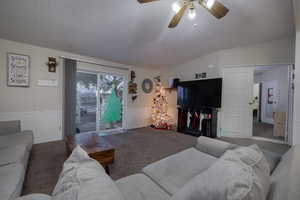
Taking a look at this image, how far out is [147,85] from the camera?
5523 millimetres

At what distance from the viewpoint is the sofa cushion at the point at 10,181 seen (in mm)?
1096

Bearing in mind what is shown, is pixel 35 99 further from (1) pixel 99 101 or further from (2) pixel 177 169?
(2) pixel 177 169

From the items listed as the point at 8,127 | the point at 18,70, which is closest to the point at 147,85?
the point at 18,70

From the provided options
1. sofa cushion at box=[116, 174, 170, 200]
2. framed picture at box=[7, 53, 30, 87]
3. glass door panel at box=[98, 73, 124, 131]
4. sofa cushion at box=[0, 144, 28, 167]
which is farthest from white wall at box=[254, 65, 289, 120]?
framed picture at box=[7, 53, 30, 87]

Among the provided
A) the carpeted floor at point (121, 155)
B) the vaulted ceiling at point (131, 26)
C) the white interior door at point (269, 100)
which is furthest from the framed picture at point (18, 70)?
the white interior door at point (269, 100)

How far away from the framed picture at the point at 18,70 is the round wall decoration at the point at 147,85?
3419 mm

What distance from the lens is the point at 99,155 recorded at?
1970 millimetres

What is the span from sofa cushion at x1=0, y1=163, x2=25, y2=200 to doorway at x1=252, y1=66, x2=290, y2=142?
212 inches

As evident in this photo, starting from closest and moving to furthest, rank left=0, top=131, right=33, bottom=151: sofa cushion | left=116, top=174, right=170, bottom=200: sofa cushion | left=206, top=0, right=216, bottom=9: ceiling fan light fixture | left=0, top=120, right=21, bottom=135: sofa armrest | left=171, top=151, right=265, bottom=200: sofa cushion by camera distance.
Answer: left=171, top=151, right=265, bottom=200: sofa cushion < left=116, top=174, right=170, bottom=200: sofa cushion < left=206, top=0, right=216, bottom=9: ceiling fan light fixture < left=0, top=131, right=33, bottom=151: sofa cushion < left=0, top=120, right=21, bottom=135: sofa armrest

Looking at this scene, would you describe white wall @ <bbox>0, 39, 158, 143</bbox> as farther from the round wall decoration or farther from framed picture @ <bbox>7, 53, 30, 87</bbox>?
the round wall decoration

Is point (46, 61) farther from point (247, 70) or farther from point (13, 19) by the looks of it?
point (247, 70)

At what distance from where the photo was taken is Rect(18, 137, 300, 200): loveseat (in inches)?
23.9

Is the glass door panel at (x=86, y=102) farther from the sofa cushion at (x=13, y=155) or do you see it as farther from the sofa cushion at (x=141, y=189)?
the sofa cushion at (x=141, y=189)

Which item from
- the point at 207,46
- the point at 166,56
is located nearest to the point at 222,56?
the point at 207,46
